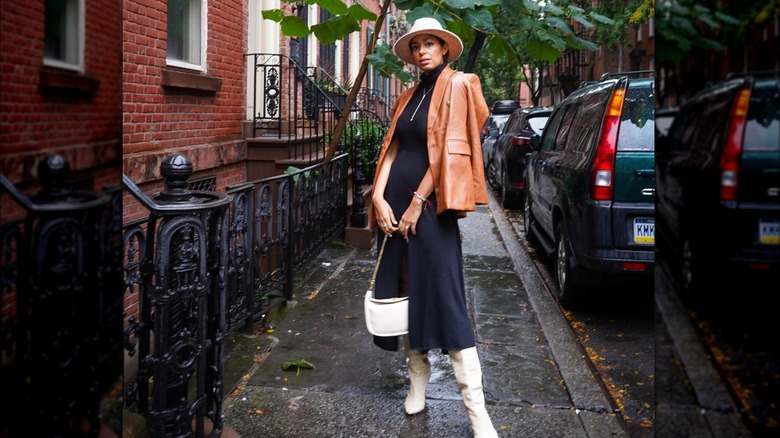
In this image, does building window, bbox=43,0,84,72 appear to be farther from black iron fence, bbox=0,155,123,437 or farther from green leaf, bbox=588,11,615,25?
green leaf, bbox=588,11,615,25

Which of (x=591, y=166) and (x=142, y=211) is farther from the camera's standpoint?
(x=142, y=211)

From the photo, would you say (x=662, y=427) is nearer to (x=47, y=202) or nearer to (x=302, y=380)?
(x=47, y=202)

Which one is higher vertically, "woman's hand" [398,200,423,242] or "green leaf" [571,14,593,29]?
"green leaf" [571,14,593,29]

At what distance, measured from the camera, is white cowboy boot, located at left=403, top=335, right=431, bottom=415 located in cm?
377

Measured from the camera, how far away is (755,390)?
683 mm

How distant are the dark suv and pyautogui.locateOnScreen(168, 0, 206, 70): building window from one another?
414 cm

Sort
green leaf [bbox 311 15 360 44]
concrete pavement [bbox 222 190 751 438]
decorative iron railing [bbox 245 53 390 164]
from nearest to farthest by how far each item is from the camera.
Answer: concrete pavement [bbox 222 190 751 438], green leaf [bbox 311 15 360 44], decorative iron railing [bbox 245 53 390 164]

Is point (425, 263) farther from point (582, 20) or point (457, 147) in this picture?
point (582, 20)

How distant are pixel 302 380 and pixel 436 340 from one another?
132 centimetres

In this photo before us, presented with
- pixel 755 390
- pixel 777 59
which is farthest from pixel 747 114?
pixel 755 390

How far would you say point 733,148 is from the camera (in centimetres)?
65

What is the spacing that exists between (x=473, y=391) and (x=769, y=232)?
9.57 ft

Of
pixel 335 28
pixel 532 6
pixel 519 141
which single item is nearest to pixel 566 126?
pixel 532 6

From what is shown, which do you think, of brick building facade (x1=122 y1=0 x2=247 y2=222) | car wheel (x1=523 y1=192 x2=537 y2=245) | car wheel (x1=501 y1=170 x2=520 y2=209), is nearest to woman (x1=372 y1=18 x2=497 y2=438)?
brick building facade (x1=122 y1=0 x2=247 y2=222)
